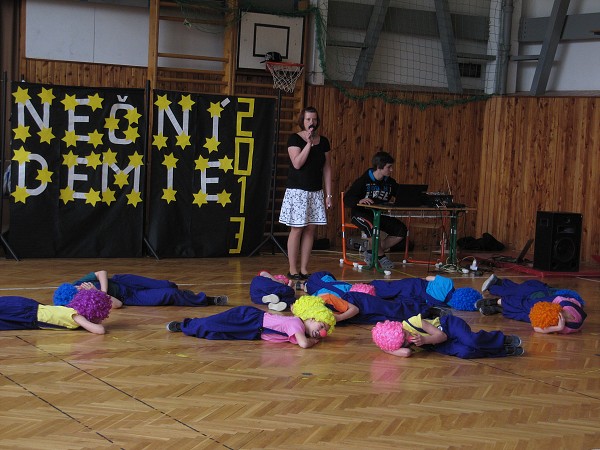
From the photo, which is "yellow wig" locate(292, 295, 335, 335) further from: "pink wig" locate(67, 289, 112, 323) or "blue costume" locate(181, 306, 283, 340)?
"pink wig" locate(67, 289, 112, 323)

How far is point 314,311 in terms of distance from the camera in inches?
198

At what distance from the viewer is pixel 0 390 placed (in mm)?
3898

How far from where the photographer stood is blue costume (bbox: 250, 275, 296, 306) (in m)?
6.21

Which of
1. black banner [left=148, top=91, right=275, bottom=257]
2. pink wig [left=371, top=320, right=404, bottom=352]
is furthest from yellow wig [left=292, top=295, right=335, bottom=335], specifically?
black banner [left=148, top=91, right=275, bottom=257]

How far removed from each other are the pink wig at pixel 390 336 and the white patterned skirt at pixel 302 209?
2520mm

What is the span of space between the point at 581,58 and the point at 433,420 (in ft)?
24.2

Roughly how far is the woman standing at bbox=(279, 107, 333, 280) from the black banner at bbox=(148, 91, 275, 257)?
4.52 ft

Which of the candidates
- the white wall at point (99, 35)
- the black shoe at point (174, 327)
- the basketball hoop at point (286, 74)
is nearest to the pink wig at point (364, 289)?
the black shoe at point (174, 327)

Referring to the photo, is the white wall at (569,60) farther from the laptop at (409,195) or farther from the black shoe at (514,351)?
the black shoe at (514,351)

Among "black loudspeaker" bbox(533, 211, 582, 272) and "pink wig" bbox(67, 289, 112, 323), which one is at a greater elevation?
"black loudspeaker" bbox(533, 211, 582, 272)

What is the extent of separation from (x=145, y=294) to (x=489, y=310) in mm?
2482

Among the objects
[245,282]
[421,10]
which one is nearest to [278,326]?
[245,282]

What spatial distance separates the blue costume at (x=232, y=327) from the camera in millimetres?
5105

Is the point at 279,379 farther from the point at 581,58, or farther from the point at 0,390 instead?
the point at 581,58
